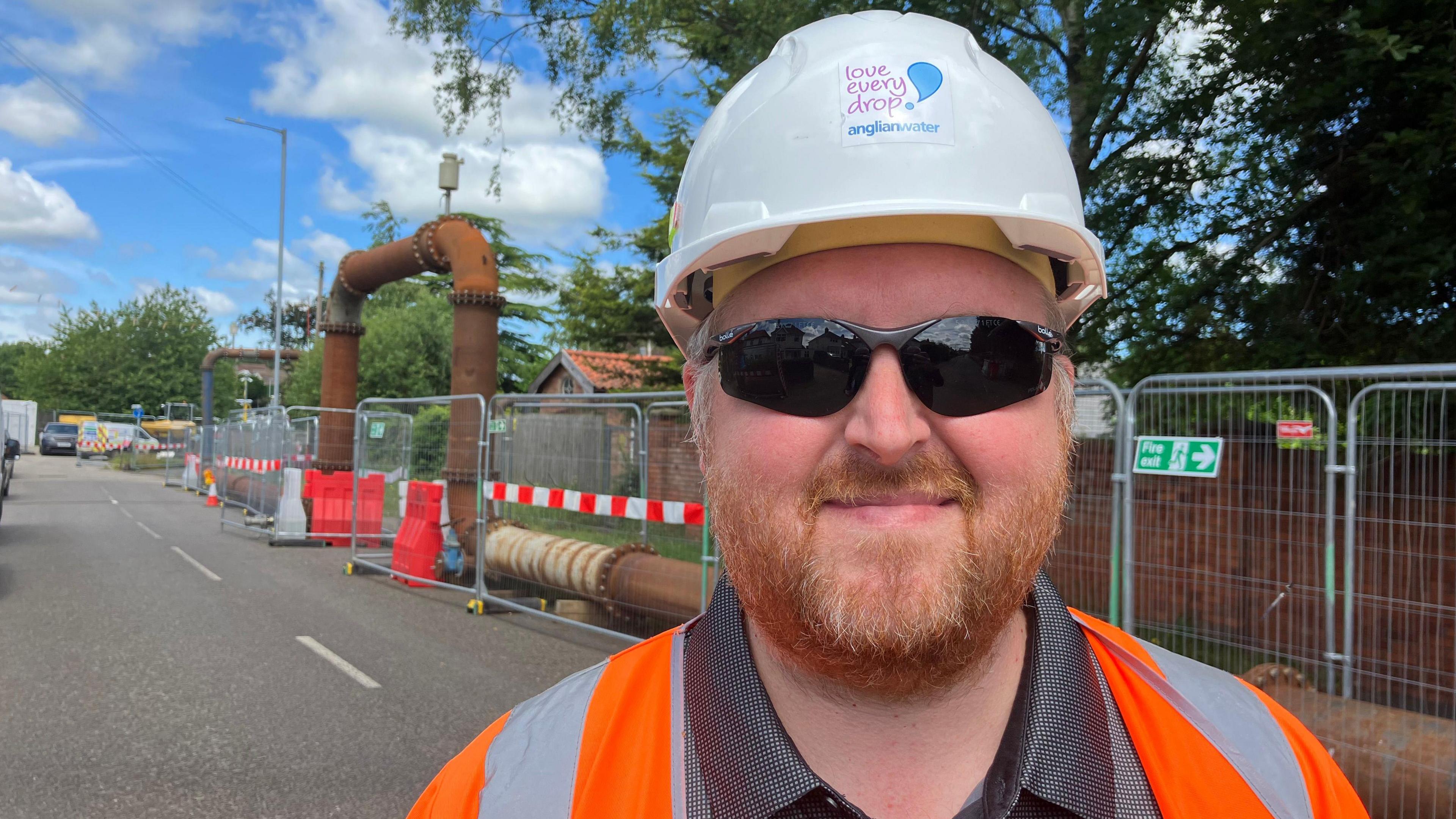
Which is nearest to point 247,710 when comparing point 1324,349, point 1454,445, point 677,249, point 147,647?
point 147,647

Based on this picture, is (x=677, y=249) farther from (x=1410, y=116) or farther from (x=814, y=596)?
(x=1410, y=116)

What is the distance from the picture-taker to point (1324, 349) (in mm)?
6629

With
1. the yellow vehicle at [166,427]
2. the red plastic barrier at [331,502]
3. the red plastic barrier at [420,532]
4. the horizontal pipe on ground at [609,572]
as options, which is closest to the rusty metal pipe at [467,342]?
the red plastic barrier at [420,532]

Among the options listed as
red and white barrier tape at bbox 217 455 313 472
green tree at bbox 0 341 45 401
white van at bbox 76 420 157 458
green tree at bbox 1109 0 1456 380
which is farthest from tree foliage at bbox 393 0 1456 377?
white van at bbox 76 420 157 458

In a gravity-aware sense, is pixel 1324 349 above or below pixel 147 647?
above

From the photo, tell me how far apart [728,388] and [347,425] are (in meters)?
13.5

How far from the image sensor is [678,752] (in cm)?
116

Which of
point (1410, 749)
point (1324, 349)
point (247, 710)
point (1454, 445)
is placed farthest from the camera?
point (1324, 349)

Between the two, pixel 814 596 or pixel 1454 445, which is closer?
pixel 814 596

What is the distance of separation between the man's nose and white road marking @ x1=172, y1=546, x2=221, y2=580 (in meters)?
11.2

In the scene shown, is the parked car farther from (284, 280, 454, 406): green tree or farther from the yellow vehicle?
(284, 280, 454, 406): green tree

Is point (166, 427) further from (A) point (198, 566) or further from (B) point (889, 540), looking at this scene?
(B) point (889, 540)

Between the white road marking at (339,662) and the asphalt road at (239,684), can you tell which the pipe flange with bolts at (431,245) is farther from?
the white road marking at (339,662)

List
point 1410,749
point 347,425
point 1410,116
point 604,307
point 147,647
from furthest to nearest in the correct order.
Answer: point 604,307 < point 347,425 < point 147,647 < point 1410,116 < point 1410,749
